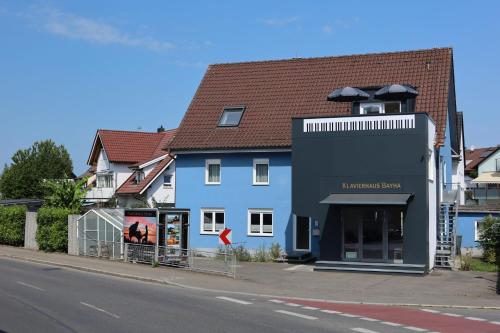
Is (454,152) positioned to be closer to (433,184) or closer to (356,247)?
(433,184)

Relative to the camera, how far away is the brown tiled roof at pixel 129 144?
55969mm

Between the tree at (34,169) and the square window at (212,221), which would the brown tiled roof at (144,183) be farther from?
the tree at (34,169)

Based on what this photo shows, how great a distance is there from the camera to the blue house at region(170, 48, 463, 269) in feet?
94.9

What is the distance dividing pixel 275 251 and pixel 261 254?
668 millimetres

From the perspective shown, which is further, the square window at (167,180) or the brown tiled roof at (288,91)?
the square window at (167,180)

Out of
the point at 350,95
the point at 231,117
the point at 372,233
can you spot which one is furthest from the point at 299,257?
the point at 231,117

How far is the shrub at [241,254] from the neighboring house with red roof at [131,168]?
19.7 metres

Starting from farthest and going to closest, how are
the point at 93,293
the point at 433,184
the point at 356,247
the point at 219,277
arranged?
the point at 433,184, the point at 356,247, the point at 219,277, the point at 93,293

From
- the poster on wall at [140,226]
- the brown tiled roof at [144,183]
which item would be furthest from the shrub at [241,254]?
the brown tiled roof at [144,183]

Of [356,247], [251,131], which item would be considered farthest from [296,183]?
[251,131]

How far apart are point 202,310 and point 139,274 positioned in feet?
28.1

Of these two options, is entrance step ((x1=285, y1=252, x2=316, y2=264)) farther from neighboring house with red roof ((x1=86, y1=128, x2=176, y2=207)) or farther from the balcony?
the balcony

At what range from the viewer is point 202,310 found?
14.1 metres

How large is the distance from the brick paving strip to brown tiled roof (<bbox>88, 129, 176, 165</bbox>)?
4012cm
